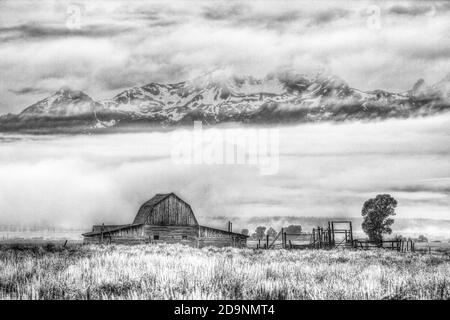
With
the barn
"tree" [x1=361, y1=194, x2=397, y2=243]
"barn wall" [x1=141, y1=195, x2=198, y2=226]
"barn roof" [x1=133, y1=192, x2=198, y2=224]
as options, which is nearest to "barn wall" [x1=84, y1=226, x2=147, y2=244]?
the barn

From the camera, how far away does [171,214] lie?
174ft

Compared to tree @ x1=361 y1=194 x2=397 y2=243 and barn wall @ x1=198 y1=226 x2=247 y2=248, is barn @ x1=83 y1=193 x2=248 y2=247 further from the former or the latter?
tree @ x1=361 y1=194 x2=397 y2=243

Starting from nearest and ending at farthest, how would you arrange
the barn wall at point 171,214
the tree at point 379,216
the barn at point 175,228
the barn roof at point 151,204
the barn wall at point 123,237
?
the barn wall at point 123,237, the barn at point 175,228, the barn wall at point 171,214, the barn roof at point 151,204, the tree at point 379,216

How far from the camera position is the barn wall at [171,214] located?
169 ft

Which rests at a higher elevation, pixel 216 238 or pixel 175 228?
pixel 175 228

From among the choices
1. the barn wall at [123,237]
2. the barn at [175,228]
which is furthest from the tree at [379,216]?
the barn wall at [123,237]

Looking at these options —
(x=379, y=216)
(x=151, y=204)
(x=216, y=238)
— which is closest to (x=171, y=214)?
(x=151, y=204)

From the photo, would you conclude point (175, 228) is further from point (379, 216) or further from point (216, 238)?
point (379, 216)

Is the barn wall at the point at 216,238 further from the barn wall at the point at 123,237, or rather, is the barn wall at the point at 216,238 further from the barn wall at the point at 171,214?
the barn wall at the point at 123,237

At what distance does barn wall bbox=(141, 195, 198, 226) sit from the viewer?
169 feet

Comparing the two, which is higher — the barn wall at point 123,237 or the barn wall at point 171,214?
the barn wall at point 171,214

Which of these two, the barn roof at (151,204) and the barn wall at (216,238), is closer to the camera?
the barn wall at (216,238)
